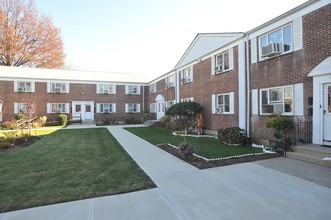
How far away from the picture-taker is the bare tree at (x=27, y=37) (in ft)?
92.3

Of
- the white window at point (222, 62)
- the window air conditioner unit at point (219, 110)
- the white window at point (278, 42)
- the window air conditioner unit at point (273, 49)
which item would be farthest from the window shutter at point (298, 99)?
the window air conditioner unit at point (219, 110)

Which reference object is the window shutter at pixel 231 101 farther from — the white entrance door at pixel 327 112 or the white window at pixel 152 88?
the white window at pixel 152 88

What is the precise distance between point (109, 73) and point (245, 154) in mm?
28129

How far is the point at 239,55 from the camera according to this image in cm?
1170

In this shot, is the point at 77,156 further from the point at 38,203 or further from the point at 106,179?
the point at 38,203

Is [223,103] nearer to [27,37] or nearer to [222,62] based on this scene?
[222,62]

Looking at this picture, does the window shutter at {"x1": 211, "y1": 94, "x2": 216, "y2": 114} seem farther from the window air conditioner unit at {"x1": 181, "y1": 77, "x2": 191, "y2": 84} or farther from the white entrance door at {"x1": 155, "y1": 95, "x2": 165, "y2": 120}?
the white entrance door at {"x1": 155, "y1": 95, "x2": 165, "y2": 120}

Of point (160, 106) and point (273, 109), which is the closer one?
point (273, 109)

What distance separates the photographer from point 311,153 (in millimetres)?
6863

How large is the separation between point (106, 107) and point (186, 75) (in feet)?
47.5

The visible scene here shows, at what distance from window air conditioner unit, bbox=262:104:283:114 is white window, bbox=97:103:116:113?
874 inches

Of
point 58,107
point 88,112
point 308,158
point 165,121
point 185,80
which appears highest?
point 185,80

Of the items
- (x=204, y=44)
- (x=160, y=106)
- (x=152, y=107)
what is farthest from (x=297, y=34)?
(x=152, y=107)

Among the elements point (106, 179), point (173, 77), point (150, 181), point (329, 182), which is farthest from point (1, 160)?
point (173, 77)
